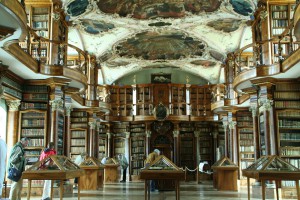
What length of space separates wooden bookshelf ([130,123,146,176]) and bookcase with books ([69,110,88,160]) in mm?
4235

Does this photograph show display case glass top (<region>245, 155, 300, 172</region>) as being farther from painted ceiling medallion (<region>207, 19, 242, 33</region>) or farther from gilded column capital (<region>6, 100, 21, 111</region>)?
painted ceiling medallion (<region>207, 19, 242, 33</region>)

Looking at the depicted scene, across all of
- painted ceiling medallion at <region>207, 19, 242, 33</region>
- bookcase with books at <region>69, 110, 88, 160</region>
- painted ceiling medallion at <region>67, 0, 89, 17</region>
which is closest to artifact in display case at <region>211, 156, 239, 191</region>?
painted ceiling medallion at <region>207, 19, 242, 33</region>

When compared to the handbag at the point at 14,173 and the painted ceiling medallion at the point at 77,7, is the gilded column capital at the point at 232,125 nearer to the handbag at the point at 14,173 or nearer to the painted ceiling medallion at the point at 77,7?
the painted ceiling medallion at the point at 77,7

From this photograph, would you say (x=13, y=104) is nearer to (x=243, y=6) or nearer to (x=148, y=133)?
(x=243, y=6)

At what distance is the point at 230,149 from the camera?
62.7 ft

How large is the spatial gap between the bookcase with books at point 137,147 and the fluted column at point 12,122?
11009mm

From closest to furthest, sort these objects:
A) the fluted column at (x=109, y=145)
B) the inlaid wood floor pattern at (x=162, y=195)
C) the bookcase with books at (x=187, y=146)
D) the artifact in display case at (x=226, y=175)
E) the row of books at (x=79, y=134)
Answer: the inlaid wood floor pattern at (x=162, y=195) < the artifact in display case at (x=226, y=175) < the row of books at (x=79, y=134) < the fluted column at (x=109, y=145) < the bookcase with books at (x=187, y=146)

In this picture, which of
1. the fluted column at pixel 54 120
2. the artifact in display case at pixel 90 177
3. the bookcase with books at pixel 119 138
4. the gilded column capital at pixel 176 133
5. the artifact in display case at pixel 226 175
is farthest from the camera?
the bookcase with books at pixel 119 138

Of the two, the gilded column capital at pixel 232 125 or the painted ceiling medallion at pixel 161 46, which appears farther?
the painted ceiling medallion at pixel 161 46

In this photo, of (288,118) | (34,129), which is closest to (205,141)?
(288,118)

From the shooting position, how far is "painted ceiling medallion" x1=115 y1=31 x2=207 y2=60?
63.8 feet

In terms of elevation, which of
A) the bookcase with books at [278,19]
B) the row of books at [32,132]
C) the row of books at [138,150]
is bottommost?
the row of books at [138,150]

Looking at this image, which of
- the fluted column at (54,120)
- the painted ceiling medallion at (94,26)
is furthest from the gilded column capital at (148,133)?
the fluted column at (54,120)

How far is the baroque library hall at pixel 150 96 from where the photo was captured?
981cm
